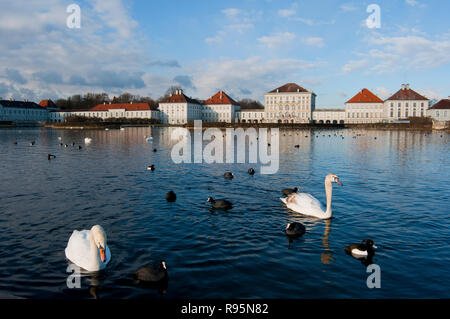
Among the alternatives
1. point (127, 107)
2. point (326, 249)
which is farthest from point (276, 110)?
point (326, 249)

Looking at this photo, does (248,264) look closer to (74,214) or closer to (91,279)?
(91,279)

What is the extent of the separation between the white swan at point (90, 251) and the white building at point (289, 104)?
124933 mm

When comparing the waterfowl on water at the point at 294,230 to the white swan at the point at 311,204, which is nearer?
the waterfowl on water at the point at 294,230

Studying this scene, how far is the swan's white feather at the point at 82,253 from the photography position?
6367 mm

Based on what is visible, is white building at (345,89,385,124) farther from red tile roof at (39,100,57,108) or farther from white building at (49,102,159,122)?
red tile roof at (39,100,57,108)

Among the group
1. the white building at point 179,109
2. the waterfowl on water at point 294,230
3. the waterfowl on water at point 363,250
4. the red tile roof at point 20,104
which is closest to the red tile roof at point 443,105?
the white building at point 179,109

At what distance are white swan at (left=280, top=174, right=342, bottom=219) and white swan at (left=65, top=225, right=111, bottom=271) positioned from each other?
18.0ft

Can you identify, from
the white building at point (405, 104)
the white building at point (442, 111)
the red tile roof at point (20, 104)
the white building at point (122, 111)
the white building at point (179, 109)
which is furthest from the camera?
the white building at point (122, 111)

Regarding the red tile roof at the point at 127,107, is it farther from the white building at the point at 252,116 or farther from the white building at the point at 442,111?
the white building at the point at 442,111

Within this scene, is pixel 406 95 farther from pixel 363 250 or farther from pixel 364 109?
pixel 363 250

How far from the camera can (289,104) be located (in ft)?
425

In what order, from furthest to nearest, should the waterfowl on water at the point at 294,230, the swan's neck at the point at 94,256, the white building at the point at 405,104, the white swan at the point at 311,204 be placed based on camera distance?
the white building at the point at 405,104 → the white swan at the point at 311,204 → the waterfowl on water at the point at 294,230 → the swan's neck at the point at 94,256

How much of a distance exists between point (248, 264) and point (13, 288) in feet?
13.8

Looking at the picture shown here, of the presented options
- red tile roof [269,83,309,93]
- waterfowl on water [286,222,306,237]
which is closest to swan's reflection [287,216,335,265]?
waterfowl on water [286,222,306,237]
